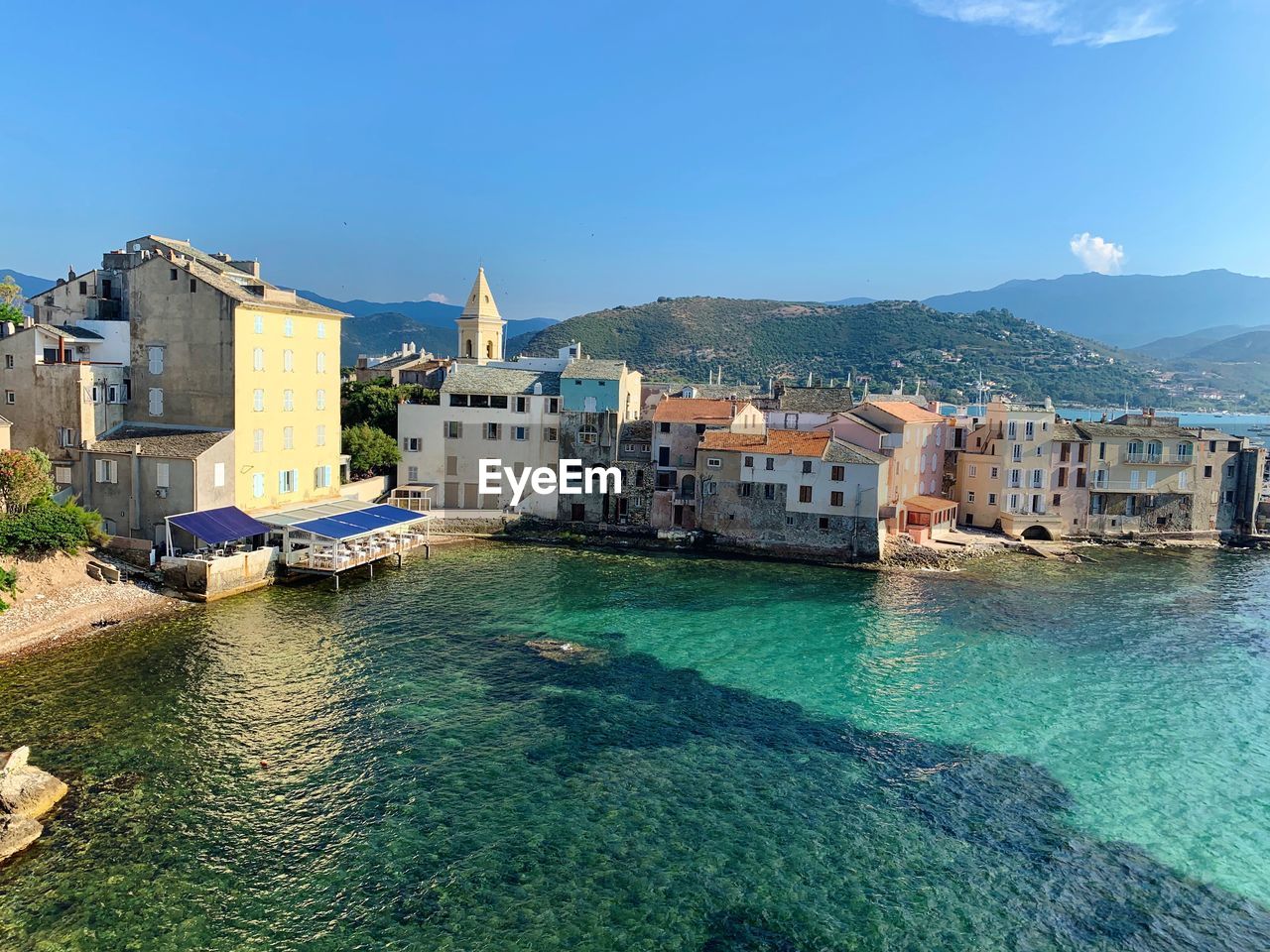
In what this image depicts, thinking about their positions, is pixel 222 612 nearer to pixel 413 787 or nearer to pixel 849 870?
pixel 413 787

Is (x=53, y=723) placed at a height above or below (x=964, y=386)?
below

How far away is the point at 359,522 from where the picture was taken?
40469 millimetres

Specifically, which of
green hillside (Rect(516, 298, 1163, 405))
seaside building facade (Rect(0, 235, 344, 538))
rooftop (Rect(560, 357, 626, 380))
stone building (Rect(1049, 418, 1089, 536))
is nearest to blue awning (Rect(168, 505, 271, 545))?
seaside building facade (Rect(0, 235, 344, 538))

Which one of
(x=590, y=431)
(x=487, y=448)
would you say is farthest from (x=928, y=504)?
(x=487, y=448)

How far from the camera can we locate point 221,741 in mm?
21734

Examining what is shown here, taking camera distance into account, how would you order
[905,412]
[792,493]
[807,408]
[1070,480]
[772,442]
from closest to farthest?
[792,493], [772,442], [905,412], [1070,480], [807,408]

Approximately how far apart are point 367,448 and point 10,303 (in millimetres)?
23201

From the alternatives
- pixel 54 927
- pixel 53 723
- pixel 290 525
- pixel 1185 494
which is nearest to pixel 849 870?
pixel 54 927

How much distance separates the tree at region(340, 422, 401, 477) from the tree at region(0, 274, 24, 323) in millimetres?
18046

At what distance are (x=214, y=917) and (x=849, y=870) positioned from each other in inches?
520

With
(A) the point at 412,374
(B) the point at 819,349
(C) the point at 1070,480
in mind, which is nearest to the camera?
(C) the point at 1070,480

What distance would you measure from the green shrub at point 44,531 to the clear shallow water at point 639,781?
17.7 ft

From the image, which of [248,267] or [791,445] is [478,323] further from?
[791,445]

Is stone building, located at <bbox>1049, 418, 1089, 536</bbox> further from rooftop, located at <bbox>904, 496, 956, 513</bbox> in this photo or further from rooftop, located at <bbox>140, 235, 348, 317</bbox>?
rooftop, located at <bbox>140, 235, 348, 317</bbox>
